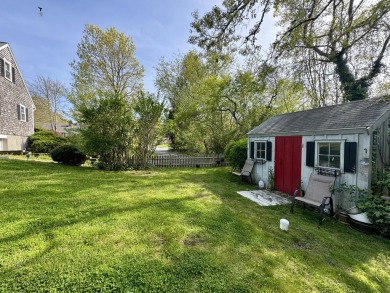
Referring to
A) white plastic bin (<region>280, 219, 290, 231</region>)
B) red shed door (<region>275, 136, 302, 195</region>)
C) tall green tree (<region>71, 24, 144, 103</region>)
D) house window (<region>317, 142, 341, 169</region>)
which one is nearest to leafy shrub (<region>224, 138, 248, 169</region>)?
red shed door (<region>275, 136, 302, 195</region>)

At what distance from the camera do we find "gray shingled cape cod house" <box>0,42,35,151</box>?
1235cm

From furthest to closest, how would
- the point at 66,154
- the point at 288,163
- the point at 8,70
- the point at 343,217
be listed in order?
the point at 8,70 → the point at 66,154 → the point at 288,163 → the point at 343,217

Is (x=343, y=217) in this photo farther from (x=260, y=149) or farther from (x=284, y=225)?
(x=260, y=149)

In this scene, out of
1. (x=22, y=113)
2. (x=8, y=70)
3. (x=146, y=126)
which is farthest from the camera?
(x=22, y=113)

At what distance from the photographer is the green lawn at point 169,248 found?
2.16m

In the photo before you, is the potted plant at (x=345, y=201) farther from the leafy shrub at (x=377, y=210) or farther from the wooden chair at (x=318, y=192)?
the leafy shrub at (x=377, y=210)

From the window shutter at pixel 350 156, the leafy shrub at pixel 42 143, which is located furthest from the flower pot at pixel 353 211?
the leafy shrub at pixel 42 143

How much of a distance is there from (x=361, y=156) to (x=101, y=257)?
5650mm

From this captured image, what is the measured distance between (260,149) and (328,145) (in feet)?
10.2

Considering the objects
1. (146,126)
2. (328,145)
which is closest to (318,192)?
(328,145)

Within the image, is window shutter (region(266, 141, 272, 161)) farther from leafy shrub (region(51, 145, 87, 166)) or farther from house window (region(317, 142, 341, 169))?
leafy shrub (region(51, 145, 87, 166))

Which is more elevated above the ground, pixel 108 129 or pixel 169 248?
pixel 108 129

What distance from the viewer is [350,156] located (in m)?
4.70

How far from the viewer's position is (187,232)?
335 centimetres
